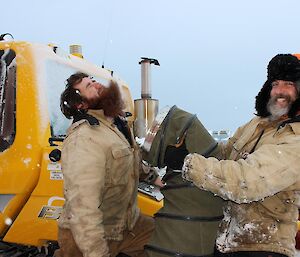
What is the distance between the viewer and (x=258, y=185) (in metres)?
1.82

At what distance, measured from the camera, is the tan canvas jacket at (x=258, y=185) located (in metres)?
1.83

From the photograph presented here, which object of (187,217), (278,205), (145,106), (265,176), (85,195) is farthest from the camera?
(145,106)

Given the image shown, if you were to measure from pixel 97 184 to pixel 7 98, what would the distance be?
56.7 inches

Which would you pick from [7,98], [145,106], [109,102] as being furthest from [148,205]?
[145,106]

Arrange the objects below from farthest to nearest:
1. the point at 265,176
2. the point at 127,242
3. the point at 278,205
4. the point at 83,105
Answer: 1. the point at 127,242
2. the point at 83,105
3. the point at 278,205
4. the point at 265,176

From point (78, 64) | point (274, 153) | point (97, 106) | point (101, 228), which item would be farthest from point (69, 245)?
point (78, 64)

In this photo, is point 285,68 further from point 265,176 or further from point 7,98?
point 7,98

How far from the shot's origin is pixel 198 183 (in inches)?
74.9

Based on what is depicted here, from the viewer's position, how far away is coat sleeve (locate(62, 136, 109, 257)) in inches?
86.1

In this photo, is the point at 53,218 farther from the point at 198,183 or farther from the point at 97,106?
the point at 198,183

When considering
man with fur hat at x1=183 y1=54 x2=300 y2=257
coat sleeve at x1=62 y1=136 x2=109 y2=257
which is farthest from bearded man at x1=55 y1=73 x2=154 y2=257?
man with fur hat at x1=183 y1=54 x2=300 y2=257

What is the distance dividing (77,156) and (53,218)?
1.00 meters

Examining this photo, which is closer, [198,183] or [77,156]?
[198,183]

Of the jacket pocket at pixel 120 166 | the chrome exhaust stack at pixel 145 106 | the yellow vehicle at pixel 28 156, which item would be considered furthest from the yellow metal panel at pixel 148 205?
the chrome exhaust stack at pixel 145 106
